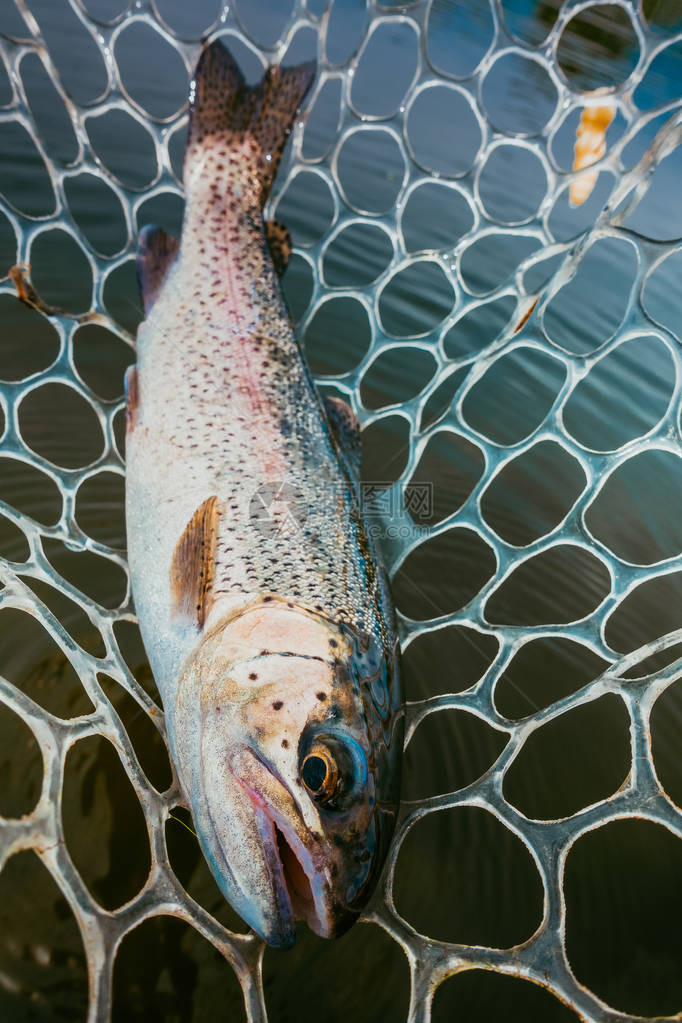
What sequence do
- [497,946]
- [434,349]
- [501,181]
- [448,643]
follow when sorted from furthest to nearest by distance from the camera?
[501,181]
[434,349]
[448,643]
[497,946]

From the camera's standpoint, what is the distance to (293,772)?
1408mm

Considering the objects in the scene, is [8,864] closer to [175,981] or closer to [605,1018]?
[175,981]

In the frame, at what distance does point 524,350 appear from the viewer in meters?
4.49

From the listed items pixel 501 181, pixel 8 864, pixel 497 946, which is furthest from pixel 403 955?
pixel 501 181

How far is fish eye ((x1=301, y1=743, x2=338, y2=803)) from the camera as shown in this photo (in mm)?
1374

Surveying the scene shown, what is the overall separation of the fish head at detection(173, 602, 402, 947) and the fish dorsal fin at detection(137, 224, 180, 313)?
5.00ft

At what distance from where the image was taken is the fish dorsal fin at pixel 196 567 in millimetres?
1818

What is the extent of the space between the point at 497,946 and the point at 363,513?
1435 millimetres

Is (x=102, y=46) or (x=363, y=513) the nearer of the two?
(x=363, y=513)

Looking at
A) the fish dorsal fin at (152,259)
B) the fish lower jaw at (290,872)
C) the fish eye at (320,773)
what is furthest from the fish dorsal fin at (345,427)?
the fish lower jaw at (290,872)

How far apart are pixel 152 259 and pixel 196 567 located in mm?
1386

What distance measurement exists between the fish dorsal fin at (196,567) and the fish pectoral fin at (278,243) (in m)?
1.24

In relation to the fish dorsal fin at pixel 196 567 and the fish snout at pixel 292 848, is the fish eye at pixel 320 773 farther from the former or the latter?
the fish dorsal fin at pixel 196 567

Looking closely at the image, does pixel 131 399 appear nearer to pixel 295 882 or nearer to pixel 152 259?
pixel 152 259
